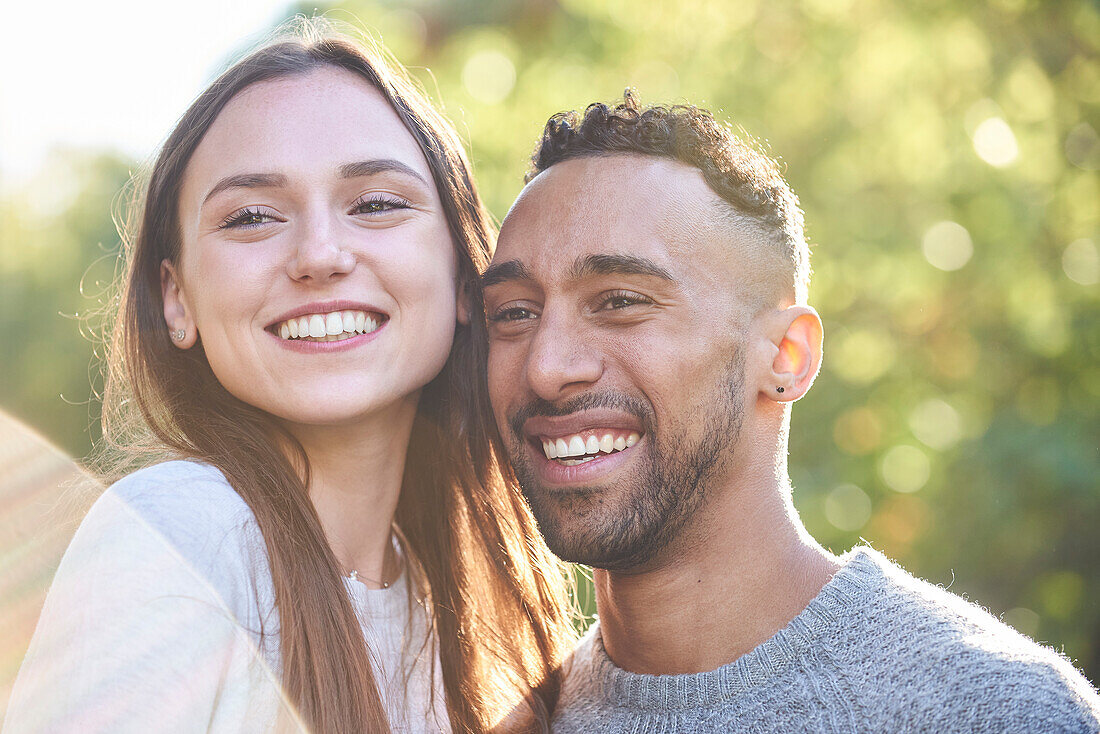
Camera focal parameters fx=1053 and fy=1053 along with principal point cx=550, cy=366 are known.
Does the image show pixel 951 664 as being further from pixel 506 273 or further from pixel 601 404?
pixel 506 273

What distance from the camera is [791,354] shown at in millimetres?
3004

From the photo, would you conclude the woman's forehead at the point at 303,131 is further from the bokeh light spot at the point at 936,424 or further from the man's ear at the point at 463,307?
the bokeh light spot at the point at 936,424

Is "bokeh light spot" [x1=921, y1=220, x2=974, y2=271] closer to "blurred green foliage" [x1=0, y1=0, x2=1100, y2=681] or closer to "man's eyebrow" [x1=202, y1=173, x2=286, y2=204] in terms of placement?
"blurred green foliage" [x1=0, y1=0, x2=1100, y2=681]

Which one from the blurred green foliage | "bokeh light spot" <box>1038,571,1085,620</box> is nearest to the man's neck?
the blurred green foliage

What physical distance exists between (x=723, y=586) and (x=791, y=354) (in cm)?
69

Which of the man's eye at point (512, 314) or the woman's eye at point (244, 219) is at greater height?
the woman's eye at point (244, 219)

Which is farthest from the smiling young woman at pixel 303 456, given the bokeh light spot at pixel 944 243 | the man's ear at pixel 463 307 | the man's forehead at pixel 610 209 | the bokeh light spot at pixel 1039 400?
the bokeh light spot at pixel 944 243

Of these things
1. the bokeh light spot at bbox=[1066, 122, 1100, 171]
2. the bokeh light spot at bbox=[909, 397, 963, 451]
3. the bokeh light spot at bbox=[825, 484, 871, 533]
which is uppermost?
the bokeh light spot at bbox=[1066, 122, 1100, 171]

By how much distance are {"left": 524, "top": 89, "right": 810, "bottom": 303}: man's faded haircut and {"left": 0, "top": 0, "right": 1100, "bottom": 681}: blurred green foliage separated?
484 centimetres

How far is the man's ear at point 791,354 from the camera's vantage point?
2.95 m

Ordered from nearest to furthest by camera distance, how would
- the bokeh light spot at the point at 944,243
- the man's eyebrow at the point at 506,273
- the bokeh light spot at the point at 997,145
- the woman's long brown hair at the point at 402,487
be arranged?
the woman's long brown hair at the point at 402,487 < the man's eyebrow at the point at 506,273 < the bokeh light spot at the point at 997,145 < the bokeh light spot at the point at 944,243

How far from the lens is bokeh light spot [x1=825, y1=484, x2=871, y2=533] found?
845 cm

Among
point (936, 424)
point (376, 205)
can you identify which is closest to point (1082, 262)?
point (936, 424)

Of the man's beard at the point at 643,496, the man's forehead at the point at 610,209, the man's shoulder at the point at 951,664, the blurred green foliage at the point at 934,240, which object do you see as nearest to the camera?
the man's shoulder at the point at 951,664
